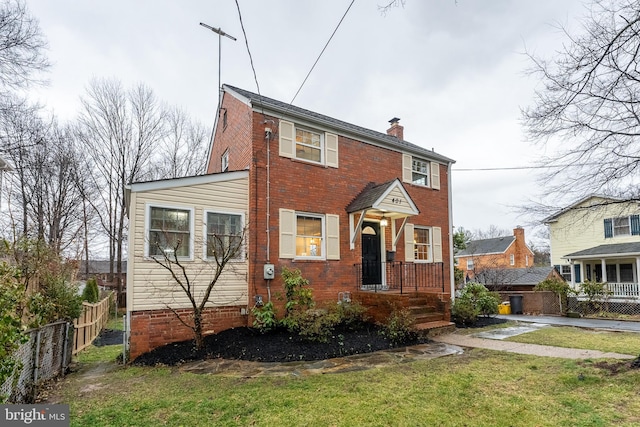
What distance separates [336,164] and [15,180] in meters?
20.7

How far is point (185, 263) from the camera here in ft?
27.8

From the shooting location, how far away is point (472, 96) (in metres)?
11.7

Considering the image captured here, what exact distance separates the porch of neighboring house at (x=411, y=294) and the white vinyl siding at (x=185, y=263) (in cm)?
360

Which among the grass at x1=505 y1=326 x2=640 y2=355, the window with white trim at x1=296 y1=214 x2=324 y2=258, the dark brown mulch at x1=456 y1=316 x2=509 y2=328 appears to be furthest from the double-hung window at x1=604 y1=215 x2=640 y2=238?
the window with white trim at x1=296 y1=214 x2=324 y2=258

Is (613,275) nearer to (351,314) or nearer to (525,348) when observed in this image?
(525,348)

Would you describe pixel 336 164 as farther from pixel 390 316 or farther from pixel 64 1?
pixel 64 1

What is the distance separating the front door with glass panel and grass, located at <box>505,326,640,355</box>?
435cm

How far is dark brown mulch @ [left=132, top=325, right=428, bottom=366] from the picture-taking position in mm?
7148

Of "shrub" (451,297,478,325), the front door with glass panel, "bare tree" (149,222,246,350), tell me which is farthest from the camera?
the front door with glass panel

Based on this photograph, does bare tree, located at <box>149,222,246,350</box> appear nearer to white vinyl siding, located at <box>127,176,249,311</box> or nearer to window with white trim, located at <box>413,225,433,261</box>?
white vinyl siding, located at <box>127,176,249,311</box>

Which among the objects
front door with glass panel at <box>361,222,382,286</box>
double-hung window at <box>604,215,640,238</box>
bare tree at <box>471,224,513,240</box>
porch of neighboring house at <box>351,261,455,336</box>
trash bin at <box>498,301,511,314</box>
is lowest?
trash bin at <box>498,301,511,314</box>

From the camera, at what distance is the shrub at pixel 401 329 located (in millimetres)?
8258

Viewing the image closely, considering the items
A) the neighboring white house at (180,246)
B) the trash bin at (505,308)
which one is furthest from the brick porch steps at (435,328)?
the trash bin at (505,308)

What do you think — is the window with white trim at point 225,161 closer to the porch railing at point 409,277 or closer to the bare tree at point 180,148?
the porch railing at point 409,277
